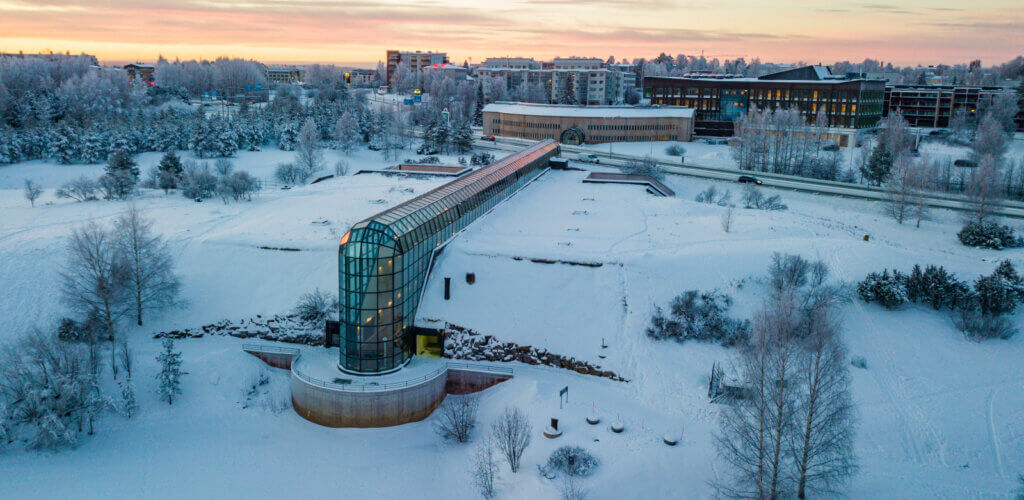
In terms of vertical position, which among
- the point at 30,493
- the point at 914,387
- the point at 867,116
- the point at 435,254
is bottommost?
the point at 30,493

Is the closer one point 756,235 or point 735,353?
point 735,353

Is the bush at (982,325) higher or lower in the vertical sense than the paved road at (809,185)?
lower

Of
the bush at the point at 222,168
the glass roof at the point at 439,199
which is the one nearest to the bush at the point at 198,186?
the bush at the point at 222,168

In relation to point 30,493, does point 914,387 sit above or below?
above

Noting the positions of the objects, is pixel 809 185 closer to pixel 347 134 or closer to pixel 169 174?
pixel 347 134

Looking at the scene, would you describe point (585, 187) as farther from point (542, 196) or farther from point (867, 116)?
point (867, 116)

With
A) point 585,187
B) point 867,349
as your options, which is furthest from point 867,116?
point 867,349

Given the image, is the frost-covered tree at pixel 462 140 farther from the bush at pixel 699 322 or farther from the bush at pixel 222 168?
the bush at pixel 699 322

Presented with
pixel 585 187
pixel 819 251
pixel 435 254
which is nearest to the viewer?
pixel 435 254

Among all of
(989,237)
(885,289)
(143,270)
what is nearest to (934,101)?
(989,237)
